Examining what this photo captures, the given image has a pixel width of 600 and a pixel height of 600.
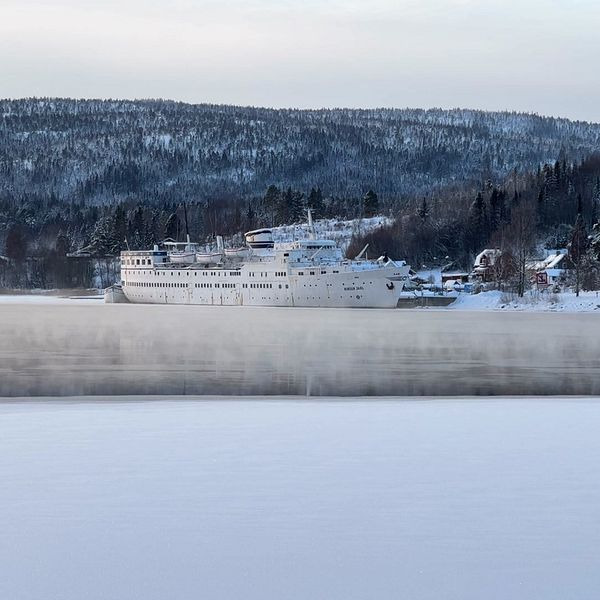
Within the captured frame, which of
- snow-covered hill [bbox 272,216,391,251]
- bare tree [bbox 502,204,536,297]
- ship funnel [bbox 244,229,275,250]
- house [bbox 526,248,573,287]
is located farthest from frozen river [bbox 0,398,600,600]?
snow-covered hill [bbox 272,216,391,251]

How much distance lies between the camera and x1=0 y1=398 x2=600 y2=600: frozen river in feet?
15.4

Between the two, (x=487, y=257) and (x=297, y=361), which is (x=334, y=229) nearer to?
(x=487, y=257)

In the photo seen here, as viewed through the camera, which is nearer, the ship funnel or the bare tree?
the bare tree

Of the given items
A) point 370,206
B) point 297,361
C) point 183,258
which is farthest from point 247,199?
point 297,361

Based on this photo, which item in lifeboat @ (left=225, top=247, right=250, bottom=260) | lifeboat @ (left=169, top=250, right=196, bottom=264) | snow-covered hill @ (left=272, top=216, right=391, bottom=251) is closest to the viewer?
lifeboat @ (left=225, top=247, right=250, bottom=260)

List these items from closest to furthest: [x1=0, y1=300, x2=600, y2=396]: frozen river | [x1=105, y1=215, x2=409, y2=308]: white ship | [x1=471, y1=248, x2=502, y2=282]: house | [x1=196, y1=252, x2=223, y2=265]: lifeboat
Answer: [x1=0, y1=300, x2=600, y2=396]: frozen river, [x1=105, y1=215, x2=409, y2=308]: white ship, [x1=471, y1=248, x2=502, y2=282]: house, [x1=196, y1=252, x2=223, y2=265]: lifeboat

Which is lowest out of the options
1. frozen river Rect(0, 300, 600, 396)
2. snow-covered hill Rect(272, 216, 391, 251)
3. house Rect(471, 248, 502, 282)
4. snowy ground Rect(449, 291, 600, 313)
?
snowy ground Rect(449, 291, 600, 313)

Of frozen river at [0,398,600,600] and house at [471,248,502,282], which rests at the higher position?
house at [471,248,502,282]

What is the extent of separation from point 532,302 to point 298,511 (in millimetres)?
51659

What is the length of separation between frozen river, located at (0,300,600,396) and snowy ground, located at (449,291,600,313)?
65.5ft

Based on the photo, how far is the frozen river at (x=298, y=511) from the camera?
471cm

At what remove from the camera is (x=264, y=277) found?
69688 millimetres

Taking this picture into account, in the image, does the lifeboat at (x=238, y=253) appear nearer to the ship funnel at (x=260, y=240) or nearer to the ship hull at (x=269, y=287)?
the ship funnel at (x=260, y=240)

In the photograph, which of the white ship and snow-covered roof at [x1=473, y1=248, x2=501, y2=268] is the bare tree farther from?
the white ship
